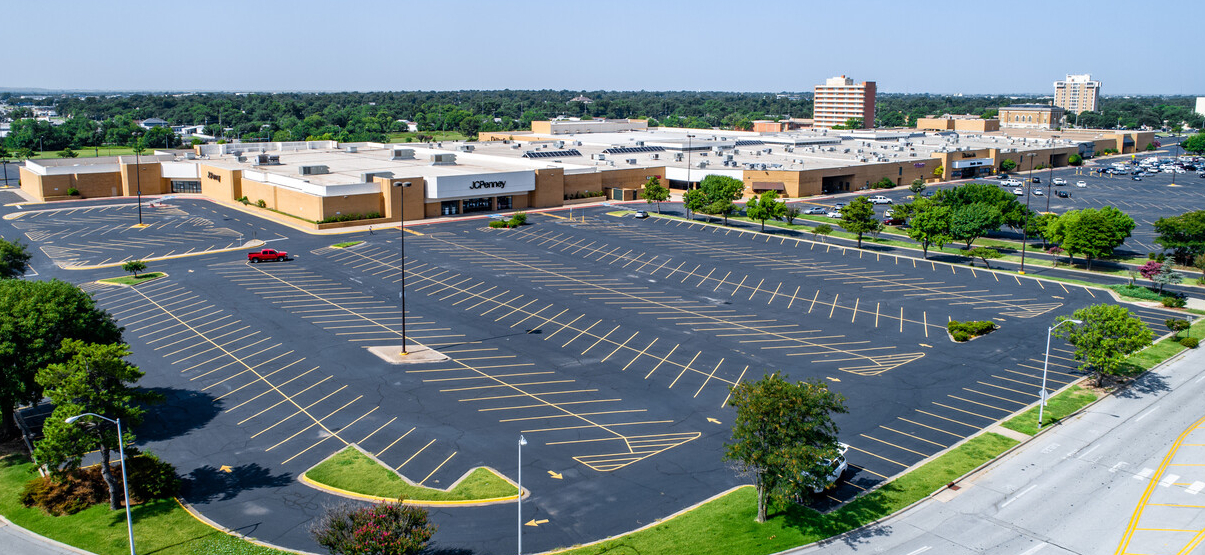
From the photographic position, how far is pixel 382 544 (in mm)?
22766

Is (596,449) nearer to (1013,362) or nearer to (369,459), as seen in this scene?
(369,459)

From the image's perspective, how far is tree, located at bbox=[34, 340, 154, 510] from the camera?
26.7 meters

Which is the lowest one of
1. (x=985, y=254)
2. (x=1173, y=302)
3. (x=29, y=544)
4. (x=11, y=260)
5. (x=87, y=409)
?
(x=29, y=544)

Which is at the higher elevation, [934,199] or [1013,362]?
[934,199]

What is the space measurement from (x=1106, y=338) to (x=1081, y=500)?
45.5ft

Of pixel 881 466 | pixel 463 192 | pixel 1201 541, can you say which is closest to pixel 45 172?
pixel 463 192

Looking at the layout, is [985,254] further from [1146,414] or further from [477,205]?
[477,205]

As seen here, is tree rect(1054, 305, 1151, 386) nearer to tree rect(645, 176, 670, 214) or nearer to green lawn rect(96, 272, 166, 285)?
tree rect(645, 176, 670, 214)

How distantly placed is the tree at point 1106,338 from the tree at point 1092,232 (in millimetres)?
24560

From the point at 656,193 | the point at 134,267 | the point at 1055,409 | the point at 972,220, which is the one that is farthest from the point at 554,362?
the point at 656,193

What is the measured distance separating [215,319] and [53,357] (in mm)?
16434

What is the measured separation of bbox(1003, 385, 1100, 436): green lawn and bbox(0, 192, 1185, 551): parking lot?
3.26ft

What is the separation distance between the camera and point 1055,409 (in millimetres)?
36312

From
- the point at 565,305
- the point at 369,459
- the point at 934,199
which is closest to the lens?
the point at 369,459
